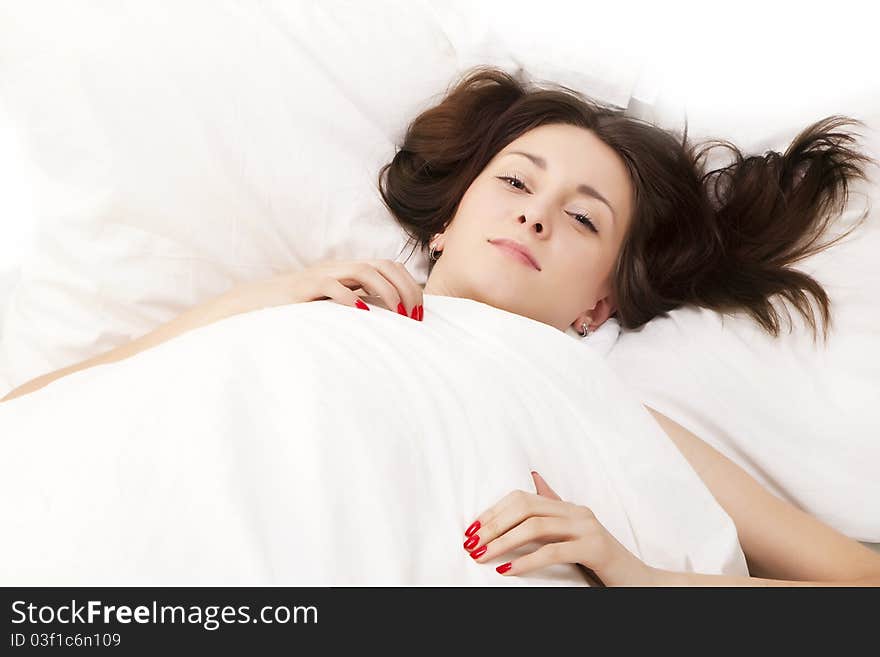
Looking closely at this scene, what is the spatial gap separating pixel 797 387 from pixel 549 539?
0.73 metres

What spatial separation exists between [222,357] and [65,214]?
695 mm

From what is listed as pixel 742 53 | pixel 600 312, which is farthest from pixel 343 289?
pixel 742 53

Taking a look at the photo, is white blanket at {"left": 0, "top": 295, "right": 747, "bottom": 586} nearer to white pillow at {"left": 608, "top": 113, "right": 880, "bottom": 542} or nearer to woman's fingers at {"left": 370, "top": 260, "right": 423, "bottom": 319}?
woman's fingers at {"left": 370, "top": 260, "right": 423, "bottom": 319}

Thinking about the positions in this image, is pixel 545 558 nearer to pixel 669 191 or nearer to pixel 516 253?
pixel 516 253

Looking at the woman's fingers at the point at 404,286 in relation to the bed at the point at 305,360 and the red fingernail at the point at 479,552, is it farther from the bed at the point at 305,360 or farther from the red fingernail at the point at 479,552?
the red fingernail at the point at 479,552

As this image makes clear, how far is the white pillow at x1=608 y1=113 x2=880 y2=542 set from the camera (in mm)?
1657

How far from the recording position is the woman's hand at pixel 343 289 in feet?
5.01

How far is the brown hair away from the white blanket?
1.59ft

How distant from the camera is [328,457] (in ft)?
3.82

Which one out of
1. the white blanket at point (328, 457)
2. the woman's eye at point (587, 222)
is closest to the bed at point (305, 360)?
the white blanket at point (328, 457)

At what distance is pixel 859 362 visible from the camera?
172 cm

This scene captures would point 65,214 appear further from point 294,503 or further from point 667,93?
point 667,93

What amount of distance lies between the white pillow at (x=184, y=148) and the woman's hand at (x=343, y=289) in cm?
26

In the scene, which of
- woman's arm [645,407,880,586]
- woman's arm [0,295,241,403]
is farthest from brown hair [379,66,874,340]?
woman's arm [0,295,241,403]
